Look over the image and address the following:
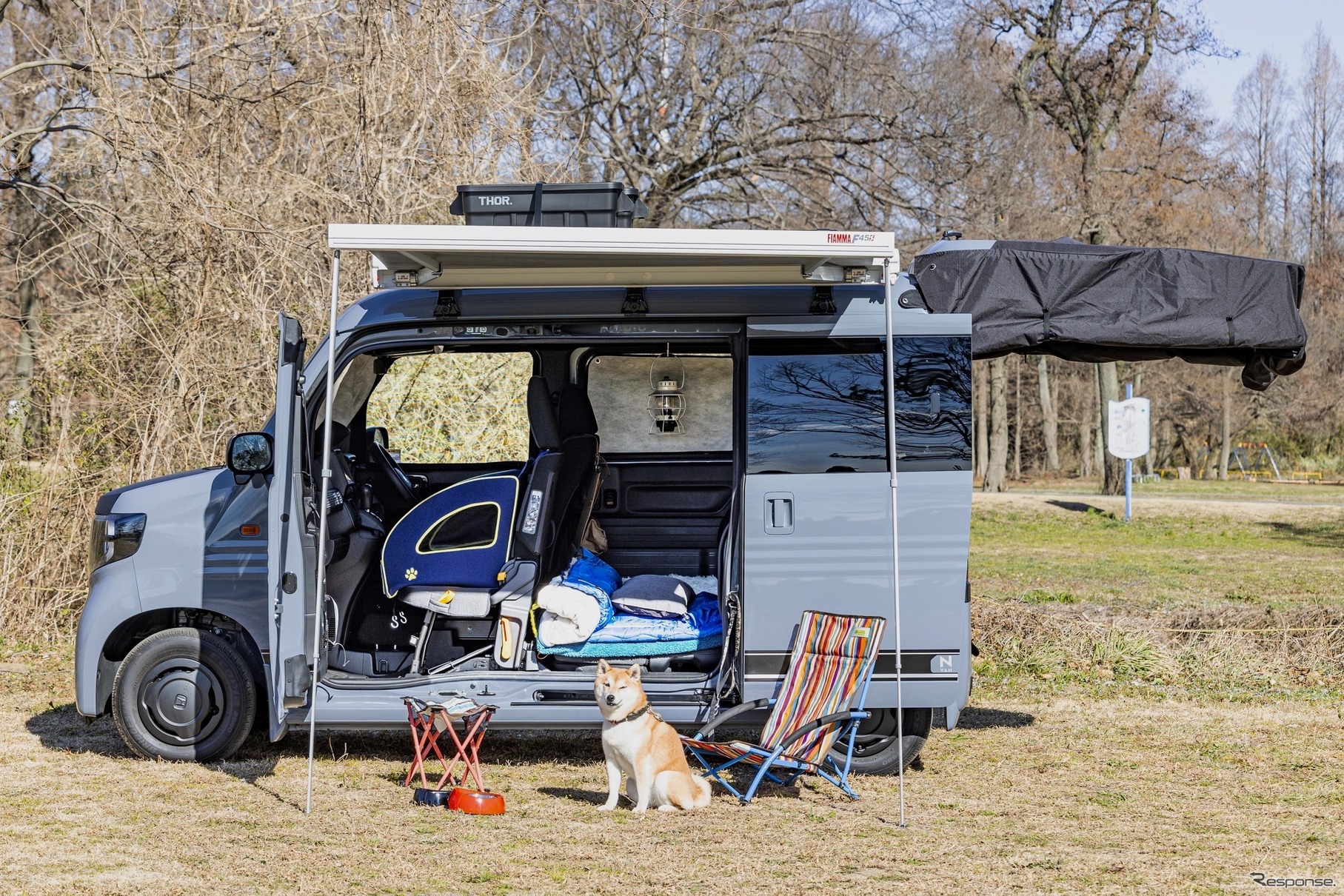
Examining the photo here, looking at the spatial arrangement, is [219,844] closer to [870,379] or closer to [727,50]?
[870,379]

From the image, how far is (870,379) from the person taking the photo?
19.7 feet

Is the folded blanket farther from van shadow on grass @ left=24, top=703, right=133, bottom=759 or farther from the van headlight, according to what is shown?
van shadow on grass @ left=24, top=703, right=133, bottom=759

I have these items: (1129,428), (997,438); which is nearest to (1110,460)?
(997,438)

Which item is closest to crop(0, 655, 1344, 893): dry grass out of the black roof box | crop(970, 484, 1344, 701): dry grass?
crop(970, 484, 1344, 701): dry grass

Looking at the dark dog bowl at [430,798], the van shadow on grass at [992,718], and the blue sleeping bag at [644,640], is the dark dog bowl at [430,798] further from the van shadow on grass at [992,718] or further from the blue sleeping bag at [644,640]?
the van shadow on grass at [992,718]

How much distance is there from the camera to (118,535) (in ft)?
20.5

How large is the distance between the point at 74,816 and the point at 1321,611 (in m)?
8.13

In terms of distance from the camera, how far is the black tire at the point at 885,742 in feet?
20.1

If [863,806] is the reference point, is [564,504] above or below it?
above

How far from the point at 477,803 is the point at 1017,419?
35663 millimetres

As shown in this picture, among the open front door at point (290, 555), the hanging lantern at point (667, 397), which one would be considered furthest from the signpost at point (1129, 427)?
the open front door at point (290, 555)

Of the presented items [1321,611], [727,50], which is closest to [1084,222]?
[727,50]

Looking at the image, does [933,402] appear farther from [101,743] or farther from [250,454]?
[101,743]

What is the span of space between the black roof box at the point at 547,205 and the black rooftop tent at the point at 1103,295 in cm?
144
